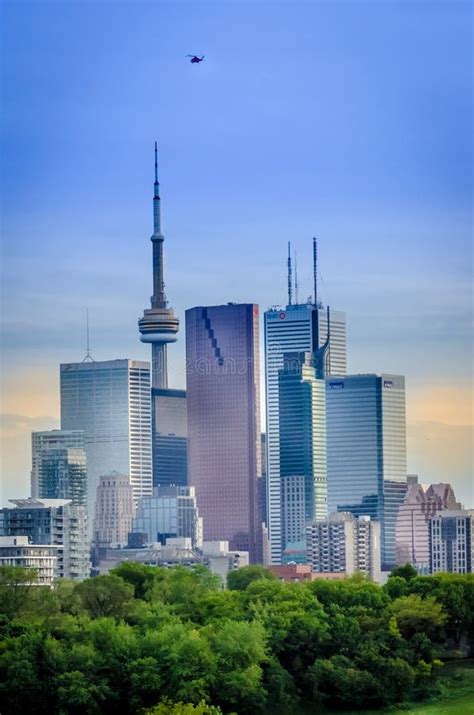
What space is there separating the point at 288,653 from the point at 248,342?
128 metres

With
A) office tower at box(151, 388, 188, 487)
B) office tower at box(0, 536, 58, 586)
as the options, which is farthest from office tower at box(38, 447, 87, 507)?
office tower at box(0, 536, 58, 586)

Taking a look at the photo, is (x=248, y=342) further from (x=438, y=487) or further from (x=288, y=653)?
(x=288, y=653)

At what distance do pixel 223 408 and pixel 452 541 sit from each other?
37.1m

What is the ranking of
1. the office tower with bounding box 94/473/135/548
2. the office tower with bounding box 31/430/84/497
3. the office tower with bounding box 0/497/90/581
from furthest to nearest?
the office tower with bounding box 94/473/135/548 → the office tower with bounding box 31/430/84/497 → the office tower with bounding box 0/497/90/581

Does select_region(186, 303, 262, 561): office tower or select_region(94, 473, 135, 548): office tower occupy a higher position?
select_region(186, 303, 262, 561): office tower

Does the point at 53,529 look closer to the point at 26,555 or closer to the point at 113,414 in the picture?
the point at 26,555

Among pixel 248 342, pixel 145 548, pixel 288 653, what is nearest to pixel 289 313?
pixel 248 342

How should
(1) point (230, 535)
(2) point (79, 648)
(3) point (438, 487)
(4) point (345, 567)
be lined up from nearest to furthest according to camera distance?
1. (2) point (79, 648)
2. (4) point (345, 567)
3. (3) point (438, 487)
4. (1) point (230, 535)

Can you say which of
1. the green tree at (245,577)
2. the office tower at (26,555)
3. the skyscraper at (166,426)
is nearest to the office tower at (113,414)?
the skyscraper at (166,426)

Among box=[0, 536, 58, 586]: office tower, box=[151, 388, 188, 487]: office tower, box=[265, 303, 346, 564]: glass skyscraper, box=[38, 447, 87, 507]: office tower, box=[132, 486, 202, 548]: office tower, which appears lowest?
box=[0, 536, 58, 586]: office tower

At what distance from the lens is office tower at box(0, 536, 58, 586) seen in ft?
347

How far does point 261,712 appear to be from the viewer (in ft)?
187

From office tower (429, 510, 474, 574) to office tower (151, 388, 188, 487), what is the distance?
41645 millimetres

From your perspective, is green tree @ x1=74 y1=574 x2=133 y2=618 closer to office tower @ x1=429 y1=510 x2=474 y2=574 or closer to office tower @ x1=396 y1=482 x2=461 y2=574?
office tower @ x1=429 y1=510 x2=474 y2=574
